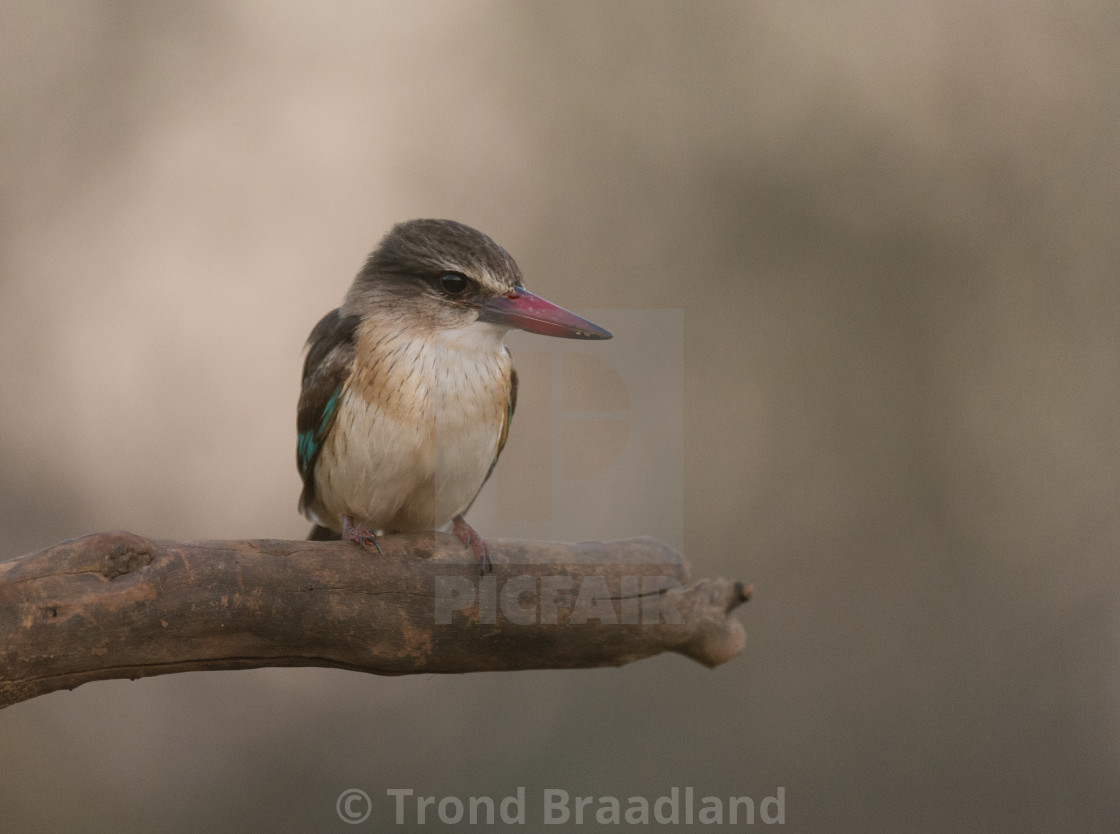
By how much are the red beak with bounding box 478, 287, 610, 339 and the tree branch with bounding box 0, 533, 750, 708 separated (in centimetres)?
60

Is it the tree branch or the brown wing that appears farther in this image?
the brown wing

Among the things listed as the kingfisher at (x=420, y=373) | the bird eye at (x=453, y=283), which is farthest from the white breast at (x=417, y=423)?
the bird eye at (x=453, y=283)

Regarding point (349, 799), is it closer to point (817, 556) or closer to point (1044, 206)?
point (817, 556)

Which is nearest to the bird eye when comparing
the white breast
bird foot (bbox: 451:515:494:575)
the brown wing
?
the white breast

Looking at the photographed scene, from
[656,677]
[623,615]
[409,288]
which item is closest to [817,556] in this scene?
[656,677]

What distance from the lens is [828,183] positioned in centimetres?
605

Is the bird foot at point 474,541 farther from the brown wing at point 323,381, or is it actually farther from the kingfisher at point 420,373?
the brown wing at point 323,381

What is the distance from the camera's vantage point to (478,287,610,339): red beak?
2.77 m

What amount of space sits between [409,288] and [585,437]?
2.95 m

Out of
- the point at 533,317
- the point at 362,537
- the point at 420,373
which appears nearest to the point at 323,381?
the point at 420,373

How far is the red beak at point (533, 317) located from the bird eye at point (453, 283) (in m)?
0.08

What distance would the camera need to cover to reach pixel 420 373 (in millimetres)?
2746

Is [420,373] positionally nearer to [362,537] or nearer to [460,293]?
[460,293]

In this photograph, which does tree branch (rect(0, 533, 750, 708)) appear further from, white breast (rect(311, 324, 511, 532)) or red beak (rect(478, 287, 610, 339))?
red beak (rect(478, 287, 610, 339))
